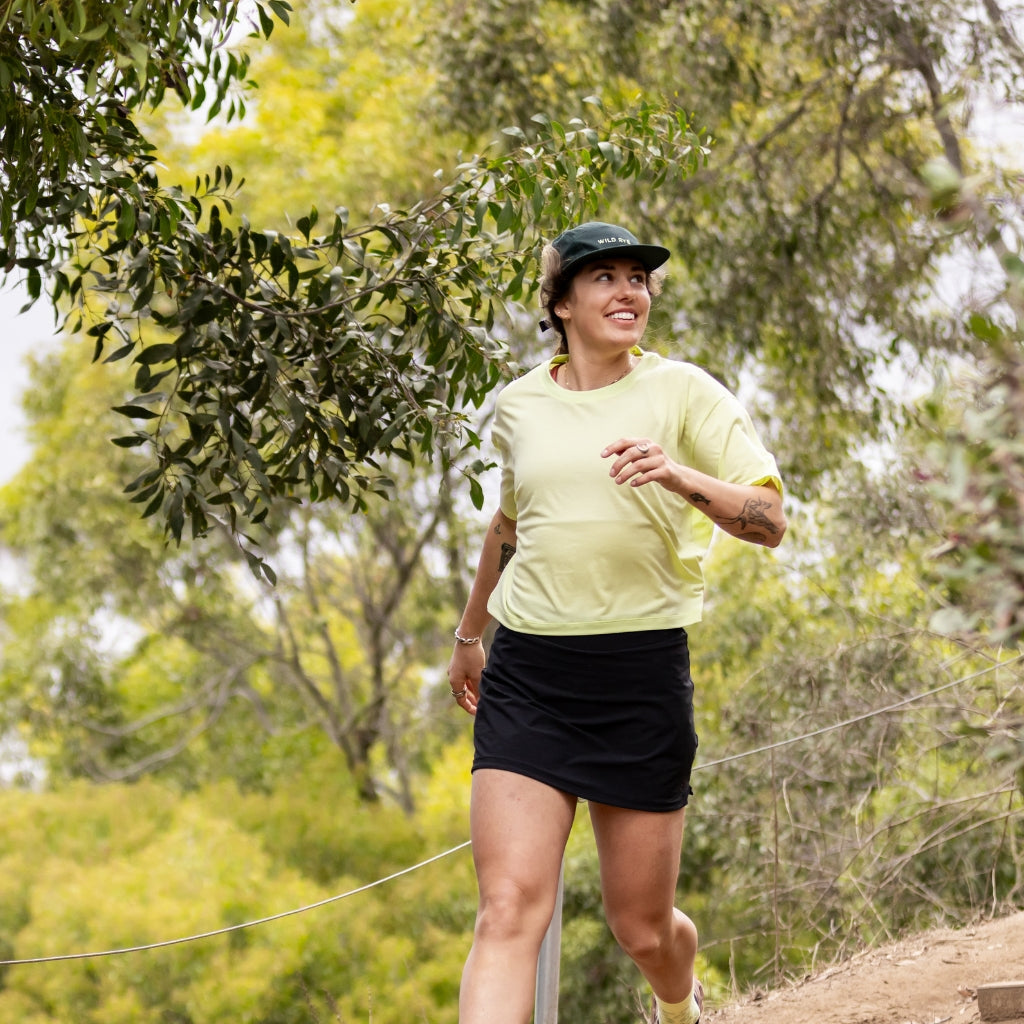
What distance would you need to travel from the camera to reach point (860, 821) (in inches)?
251

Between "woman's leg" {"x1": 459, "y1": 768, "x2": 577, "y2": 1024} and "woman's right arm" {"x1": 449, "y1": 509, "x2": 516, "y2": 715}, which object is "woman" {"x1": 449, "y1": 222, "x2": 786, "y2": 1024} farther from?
"woman's right arm" {"x1": 449, "y1": 509, "x2": 516, "y2": 715}

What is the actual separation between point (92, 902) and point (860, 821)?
12216 millimetres

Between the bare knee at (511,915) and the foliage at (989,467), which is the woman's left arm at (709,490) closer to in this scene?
the bare knee at (511,915)

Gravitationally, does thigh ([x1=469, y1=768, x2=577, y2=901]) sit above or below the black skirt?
below

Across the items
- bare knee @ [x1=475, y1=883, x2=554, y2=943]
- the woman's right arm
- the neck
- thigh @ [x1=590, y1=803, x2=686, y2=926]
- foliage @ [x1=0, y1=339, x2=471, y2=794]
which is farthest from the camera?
foliage @ [x1=0, y1=339, x2=471, y2=794]

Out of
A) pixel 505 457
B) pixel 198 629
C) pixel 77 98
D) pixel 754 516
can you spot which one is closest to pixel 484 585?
pixel 505 457

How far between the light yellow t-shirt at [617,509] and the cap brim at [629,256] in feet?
0.70

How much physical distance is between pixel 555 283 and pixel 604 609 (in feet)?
2.33

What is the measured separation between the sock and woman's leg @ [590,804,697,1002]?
11.6 inches

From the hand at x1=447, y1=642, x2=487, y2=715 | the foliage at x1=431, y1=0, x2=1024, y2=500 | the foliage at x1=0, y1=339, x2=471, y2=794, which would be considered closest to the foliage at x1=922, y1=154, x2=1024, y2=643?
the hand at x1=447, y1=642, x2=487, y2=715

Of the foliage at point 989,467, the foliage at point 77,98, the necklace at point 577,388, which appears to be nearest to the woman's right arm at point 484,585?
the necklace at point 577,388

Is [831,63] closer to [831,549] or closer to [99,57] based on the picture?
[831,549]

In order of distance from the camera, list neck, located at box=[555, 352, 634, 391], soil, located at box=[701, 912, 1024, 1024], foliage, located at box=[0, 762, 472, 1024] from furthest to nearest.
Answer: foliage, located at box=[0, 762, 472, 1024] < soil, located at box=[701, 912, 1024, 1024] < neck, located at box=[555, 352, 634, 391]

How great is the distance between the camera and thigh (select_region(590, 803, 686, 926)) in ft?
9.00
